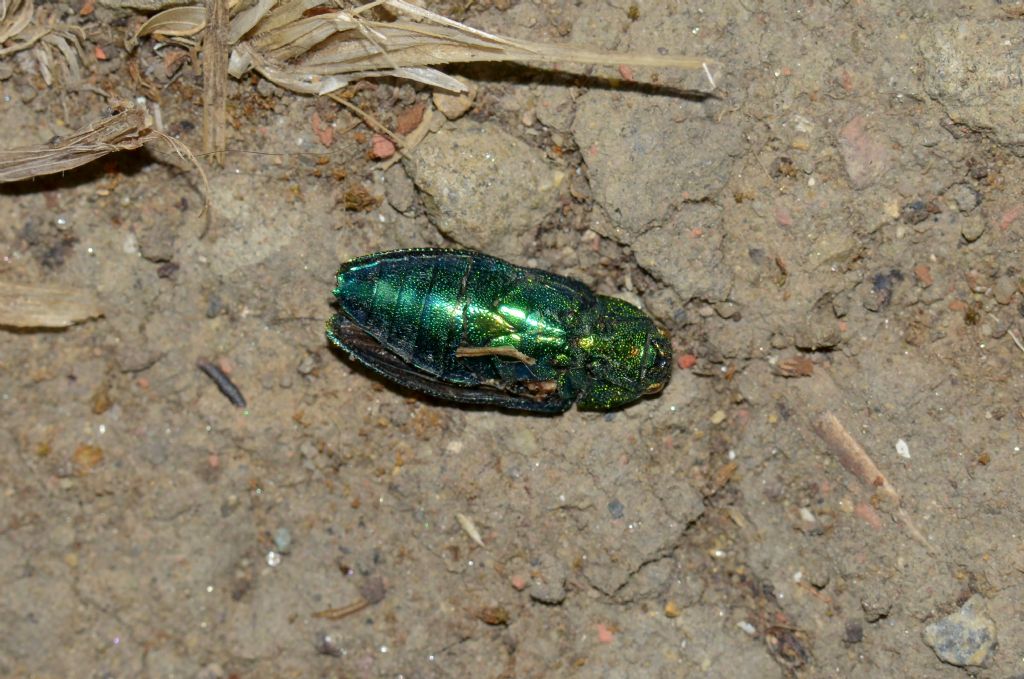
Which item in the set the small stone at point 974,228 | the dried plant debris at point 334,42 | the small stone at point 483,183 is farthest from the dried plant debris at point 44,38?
the small stone at point 974,228

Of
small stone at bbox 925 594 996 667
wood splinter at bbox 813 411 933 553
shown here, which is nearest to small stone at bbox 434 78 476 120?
wood splinter at bbox 813 411 933 553

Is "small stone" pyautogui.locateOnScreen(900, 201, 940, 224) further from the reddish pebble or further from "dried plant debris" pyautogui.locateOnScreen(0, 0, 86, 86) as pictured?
"dried plant debris" pyautogui.locateOnScreen(0, 0, 86, 86)

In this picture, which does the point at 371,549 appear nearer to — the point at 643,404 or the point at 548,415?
the point at 548,415

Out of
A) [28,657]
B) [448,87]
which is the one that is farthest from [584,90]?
[28,657]

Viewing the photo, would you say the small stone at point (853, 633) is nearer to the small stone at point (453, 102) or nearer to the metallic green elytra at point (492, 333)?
the metallic green elytra at point (492, 333)

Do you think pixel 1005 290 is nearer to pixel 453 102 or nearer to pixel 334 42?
pixel 453 102

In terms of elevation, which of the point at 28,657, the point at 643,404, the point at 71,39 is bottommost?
the point at 28,657
